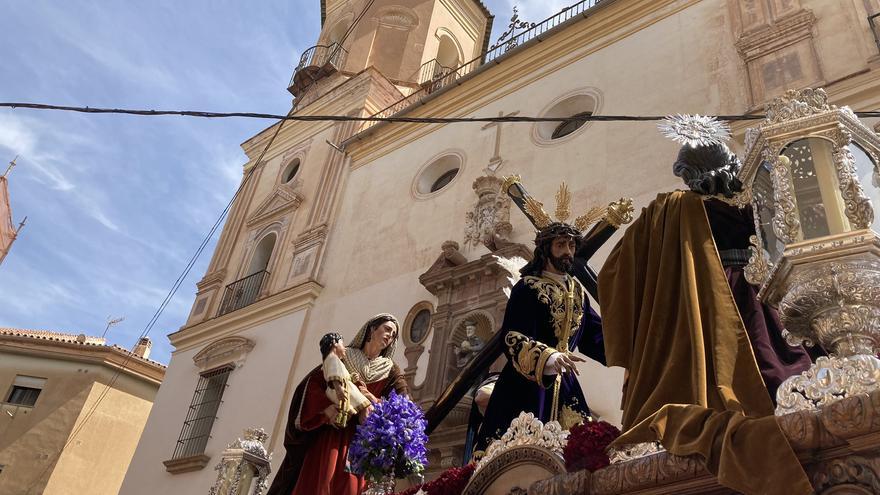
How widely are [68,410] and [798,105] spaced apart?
1931 cm

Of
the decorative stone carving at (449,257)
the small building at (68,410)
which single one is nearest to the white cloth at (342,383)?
the decorative stone carving at (449,257)

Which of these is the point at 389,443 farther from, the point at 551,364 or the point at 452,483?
the point at 551,364

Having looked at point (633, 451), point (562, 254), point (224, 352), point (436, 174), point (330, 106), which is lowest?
point (633, 451)

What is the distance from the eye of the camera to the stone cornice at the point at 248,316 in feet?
37.5

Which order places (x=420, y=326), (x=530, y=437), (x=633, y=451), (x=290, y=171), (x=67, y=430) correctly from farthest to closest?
(x=67, y=430) → (x=290, y=171) → (x=420, y=326) → (x=530, y=437) → (x=633, y=451)

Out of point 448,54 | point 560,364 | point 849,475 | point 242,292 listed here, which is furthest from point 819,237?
point 448,54

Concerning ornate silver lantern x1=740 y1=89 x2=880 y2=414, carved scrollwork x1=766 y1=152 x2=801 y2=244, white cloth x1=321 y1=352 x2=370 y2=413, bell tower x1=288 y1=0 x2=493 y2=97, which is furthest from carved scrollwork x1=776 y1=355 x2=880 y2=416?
bell tower x1=288 y1=0 x2=493 y2=97

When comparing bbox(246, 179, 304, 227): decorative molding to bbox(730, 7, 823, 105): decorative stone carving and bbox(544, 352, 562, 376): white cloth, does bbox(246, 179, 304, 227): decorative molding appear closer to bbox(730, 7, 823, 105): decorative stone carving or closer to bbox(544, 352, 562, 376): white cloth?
bbox(730, 7, 823, 105): decorative stone carving

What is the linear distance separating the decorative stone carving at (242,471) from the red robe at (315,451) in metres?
0.89

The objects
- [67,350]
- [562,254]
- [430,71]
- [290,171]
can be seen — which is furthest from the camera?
[67,350]

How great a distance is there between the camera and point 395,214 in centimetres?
1124

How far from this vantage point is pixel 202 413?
1165cm

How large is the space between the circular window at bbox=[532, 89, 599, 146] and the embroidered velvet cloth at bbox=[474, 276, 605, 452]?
6.12 meters

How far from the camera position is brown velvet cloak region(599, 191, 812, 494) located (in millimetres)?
1667
